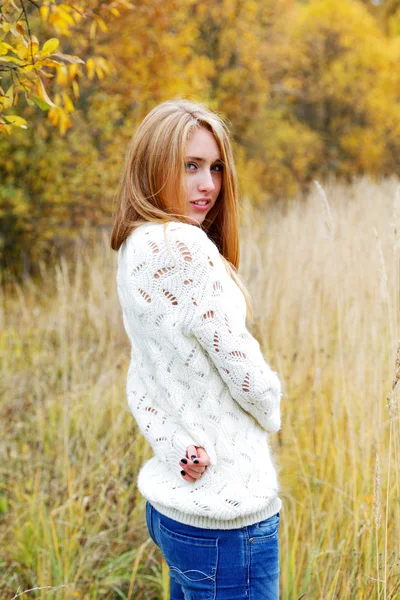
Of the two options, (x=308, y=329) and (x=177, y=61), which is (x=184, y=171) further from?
(x=177, y=61)

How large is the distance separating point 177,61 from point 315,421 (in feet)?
15.3

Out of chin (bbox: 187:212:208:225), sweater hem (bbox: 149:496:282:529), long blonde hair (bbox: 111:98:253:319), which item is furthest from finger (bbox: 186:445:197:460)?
chin (bbox: 187:212:208:225)

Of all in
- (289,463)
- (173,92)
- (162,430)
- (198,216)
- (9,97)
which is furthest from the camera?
(173,92)

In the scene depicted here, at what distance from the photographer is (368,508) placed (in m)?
2.15

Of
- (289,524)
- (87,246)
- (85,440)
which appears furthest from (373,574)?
(87,246)

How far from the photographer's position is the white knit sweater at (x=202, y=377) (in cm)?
142

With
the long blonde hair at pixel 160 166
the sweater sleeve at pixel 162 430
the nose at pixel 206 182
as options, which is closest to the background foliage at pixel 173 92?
the long blonde hair at pixel 160 166

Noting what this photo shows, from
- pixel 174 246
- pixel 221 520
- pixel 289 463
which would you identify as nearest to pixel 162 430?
pixel 221 520

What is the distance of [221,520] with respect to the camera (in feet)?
4.73

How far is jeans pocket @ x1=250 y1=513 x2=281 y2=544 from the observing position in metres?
1.46

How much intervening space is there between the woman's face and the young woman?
0.02 metres

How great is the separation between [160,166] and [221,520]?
765mm

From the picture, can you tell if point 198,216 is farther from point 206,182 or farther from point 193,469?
point 193,469

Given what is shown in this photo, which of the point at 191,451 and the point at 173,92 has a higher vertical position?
the point at 173,92
